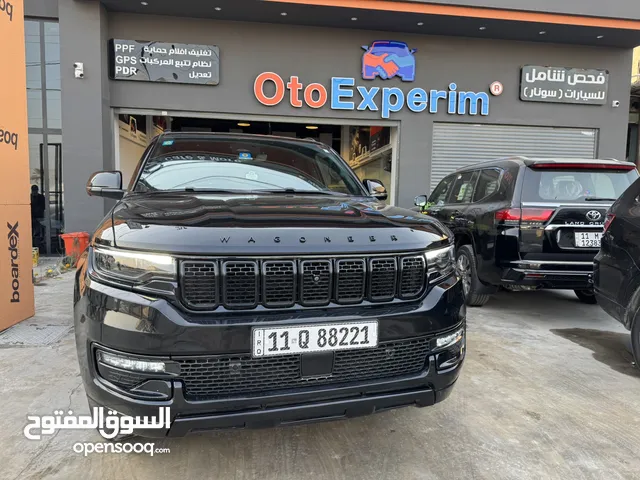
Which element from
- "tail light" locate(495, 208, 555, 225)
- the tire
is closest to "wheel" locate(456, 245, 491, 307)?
"tail light" locate(495, 208, 555, 225)

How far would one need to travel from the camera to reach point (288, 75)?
9.22m

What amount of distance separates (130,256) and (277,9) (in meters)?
8.01

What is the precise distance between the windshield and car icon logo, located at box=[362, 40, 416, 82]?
6.42 m

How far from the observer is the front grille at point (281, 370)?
170 centimetres

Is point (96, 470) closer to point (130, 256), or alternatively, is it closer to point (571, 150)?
point (130, 256)

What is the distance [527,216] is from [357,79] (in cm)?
620

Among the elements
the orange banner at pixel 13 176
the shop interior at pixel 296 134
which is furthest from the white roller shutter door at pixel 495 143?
the orange banner at pixel 13 176

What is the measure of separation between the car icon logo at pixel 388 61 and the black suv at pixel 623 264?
674cm

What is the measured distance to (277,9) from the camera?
839 centimetres

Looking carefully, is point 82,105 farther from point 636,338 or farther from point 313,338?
point 636,338

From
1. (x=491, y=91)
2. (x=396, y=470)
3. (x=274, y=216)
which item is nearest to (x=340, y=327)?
(x=274, y=216)

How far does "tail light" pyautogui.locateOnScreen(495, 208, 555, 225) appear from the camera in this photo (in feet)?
13.6

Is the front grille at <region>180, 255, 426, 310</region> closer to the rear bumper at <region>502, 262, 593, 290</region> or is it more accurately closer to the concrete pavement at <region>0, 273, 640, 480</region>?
the concrete pavement at <region>0, 273, 640, 480</region>

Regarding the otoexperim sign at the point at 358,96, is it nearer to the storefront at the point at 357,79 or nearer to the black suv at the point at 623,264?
the storefront at the point at 357,79
